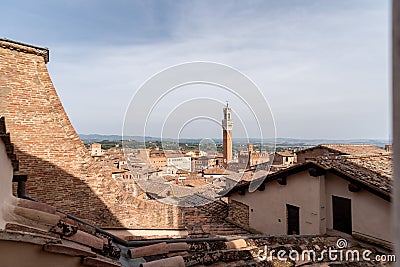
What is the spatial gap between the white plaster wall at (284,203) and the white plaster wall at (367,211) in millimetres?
380

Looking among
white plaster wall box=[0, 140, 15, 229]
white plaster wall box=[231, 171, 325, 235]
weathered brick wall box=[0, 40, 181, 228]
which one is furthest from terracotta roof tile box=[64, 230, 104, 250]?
weathered brick wall box=[0, 40, 181, 228]

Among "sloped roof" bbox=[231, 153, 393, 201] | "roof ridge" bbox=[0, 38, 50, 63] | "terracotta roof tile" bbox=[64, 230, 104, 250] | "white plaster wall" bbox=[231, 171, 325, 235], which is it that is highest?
"roof ridge" bbox=[0, 38, 50, 63]

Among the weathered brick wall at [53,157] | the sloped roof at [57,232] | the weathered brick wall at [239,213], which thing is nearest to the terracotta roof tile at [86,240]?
the sloped roof at [57,232]

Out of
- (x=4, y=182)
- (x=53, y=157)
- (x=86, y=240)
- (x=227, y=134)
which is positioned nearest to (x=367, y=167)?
(x=86, y=240)

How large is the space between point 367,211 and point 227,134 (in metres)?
8.58

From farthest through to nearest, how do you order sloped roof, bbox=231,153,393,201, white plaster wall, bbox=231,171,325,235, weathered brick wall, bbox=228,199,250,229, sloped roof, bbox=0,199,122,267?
weathered brick wall, bbox=228,199,250,229 → white plaster wall, bbox=231,171,325,235 → sloped roof, bbox=231,153,393,201 → sloped roof, bbox=0,199,122,267

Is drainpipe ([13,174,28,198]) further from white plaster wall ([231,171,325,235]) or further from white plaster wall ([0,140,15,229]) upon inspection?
white plaster wall ([231,171,325,235])

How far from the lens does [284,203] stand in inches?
271

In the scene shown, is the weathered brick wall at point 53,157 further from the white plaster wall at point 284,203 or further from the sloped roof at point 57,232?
the sloped roof at point 57,232

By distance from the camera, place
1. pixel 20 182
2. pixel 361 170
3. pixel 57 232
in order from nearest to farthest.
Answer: pixel 57 232 → pixel 20 182 → pixel 361 170

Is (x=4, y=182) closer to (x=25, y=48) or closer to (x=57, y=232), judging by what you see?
(x=57, y=232)

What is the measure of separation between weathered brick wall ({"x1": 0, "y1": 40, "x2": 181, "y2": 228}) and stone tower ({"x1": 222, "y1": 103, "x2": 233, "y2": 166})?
568 centimetres

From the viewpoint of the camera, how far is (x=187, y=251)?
3.36 metres

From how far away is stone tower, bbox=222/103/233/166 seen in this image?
12616 millimetres
